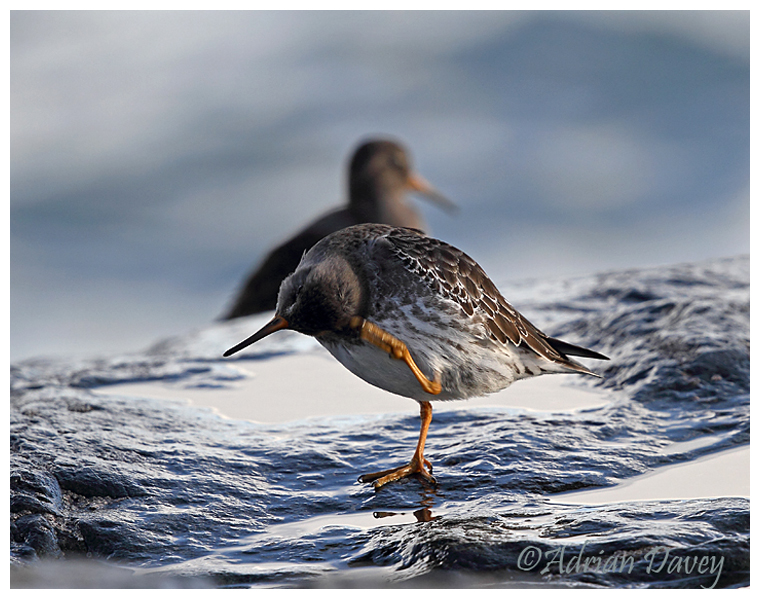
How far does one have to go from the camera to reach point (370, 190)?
35.2 ft

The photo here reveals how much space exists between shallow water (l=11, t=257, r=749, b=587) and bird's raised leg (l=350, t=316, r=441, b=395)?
0.58 meters

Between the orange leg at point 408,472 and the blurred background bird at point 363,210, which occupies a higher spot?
the blurred background bird at point 363,210

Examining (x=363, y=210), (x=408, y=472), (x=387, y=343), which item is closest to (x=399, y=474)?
(x=408, y=472)

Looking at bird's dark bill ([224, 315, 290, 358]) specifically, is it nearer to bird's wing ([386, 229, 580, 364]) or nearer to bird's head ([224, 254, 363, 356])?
bird's head ([224, 254, 363, 356])

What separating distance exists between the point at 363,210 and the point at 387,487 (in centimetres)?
624

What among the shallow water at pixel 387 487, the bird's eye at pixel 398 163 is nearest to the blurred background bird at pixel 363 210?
the bird's eye at pixel 398 163

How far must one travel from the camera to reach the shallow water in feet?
11.6

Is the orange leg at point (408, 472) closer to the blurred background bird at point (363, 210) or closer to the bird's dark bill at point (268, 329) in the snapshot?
the bird's dark bill at point (268, 329)

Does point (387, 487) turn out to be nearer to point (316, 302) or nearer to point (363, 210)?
point (316, 302)

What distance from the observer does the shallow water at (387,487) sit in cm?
354

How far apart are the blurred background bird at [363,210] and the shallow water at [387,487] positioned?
2737 mm

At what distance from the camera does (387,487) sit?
4.36 meters
